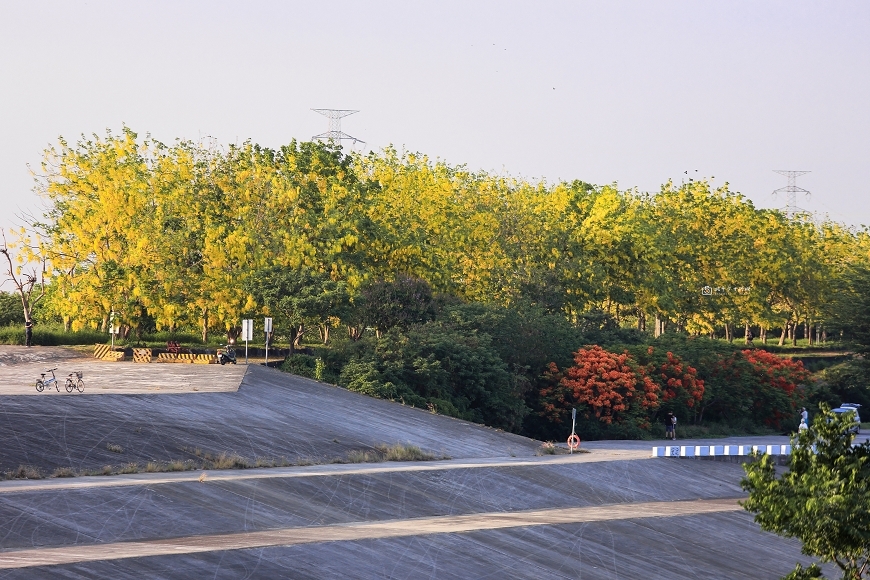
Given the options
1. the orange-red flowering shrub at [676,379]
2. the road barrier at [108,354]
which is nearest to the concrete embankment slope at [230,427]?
the road barrier at [108,354]

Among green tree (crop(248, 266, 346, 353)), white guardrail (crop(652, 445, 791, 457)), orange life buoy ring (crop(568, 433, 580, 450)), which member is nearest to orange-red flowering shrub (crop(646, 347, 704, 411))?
white guardrail (crop(652, 445, 791, 457))

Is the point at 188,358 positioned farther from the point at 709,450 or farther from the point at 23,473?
the point at 23,473

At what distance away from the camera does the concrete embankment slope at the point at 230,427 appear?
3125cm

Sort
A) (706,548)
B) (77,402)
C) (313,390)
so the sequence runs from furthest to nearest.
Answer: (313,390) → (77,402) → (706,548)

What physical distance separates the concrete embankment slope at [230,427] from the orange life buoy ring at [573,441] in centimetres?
130

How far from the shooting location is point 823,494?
15.7 m

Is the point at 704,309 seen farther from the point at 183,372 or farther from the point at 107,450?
the point at 107,450

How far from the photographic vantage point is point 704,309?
79062 mm

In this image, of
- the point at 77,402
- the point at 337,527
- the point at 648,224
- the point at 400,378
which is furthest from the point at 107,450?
the point at 648,224

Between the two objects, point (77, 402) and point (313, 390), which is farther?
point (313, 390)

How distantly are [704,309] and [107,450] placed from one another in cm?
5353

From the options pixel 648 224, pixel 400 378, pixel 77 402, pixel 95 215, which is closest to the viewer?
pixel 77 402

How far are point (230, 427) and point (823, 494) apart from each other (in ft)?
75.1

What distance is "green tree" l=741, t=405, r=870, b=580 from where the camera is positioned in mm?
15484
